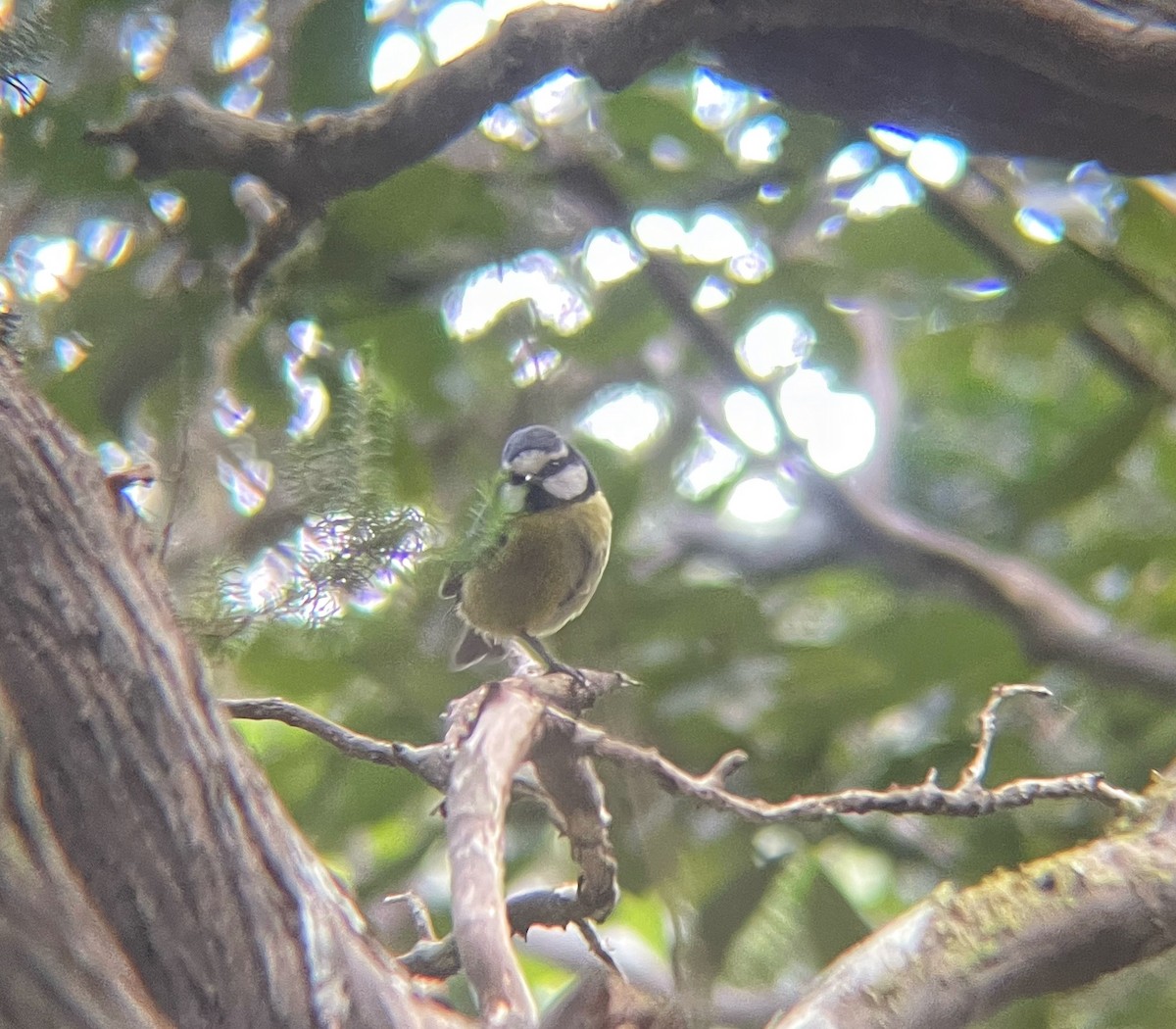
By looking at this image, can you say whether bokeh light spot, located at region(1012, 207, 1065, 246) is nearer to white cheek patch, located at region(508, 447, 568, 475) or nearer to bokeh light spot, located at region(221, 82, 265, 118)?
white cheek patch, located at region(508, 447, 568, 475)

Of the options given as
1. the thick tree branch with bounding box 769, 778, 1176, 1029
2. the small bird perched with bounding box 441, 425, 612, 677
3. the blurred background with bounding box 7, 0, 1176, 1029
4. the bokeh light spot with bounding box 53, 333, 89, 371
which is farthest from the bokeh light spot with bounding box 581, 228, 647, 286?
the thick tree branch with bounding box 769, 778, 1176, 1029

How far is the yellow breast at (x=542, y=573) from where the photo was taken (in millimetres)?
714

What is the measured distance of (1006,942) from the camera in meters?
0.53

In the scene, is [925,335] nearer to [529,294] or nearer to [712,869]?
[529,294]

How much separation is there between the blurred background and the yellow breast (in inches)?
1.4

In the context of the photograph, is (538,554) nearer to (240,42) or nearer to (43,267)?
(43,267)

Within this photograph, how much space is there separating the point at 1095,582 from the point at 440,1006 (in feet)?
3.19

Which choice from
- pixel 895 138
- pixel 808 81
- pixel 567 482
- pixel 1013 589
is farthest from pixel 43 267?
pixel 1013 589

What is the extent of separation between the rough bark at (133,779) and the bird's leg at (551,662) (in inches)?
13.5

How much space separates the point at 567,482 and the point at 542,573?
9 cm

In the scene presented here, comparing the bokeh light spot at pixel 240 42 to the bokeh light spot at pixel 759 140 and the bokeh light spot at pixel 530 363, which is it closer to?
the bokeh light spot at pixel 530 363

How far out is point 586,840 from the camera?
2.11ft

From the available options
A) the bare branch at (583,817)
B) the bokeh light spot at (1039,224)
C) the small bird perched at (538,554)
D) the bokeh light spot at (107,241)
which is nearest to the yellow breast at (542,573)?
the small bird perched at (538,554)

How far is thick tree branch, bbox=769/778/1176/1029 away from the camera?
0.51m
